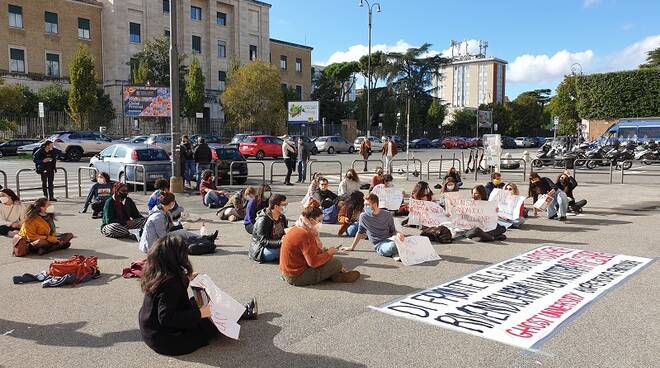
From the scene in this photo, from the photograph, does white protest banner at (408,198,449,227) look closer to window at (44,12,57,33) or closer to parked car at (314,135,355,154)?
parked car at (314,135,355,154)

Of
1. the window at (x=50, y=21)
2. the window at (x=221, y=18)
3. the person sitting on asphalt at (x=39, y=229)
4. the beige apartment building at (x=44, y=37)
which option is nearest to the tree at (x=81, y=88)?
the beige apartment building at (x=44, y=37)

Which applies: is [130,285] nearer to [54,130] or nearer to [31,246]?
[31,246]

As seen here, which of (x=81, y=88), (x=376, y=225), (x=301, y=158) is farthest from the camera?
(x=81, y=88)

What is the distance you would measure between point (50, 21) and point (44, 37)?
5.65 ft

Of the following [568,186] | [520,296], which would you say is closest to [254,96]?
[568,186]

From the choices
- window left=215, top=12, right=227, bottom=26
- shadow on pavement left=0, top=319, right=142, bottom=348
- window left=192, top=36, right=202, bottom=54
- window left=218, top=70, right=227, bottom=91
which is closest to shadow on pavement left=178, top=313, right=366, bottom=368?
shadow on pavement left=0, top=319, right=142, bottom=348

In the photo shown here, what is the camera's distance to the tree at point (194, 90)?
5184 centimetres

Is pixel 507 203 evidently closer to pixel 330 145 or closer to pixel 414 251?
pixel 414 251

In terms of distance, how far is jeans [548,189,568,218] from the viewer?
12555 mm

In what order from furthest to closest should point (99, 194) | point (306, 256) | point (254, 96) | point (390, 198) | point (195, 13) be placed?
point (195, 13)
point (254, 96)
point (390, 198)
point (99, 194)
point (306, 256)

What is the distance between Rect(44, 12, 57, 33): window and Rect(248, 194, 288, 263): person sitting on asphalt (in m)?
53.5

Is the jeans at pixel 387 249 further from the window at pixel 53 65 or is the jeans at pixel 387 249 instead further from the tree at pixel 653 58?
the tree at pixel 653 58

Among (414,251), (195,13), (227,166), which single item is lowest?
(414,251)

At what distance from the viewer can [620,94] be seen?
163ft
